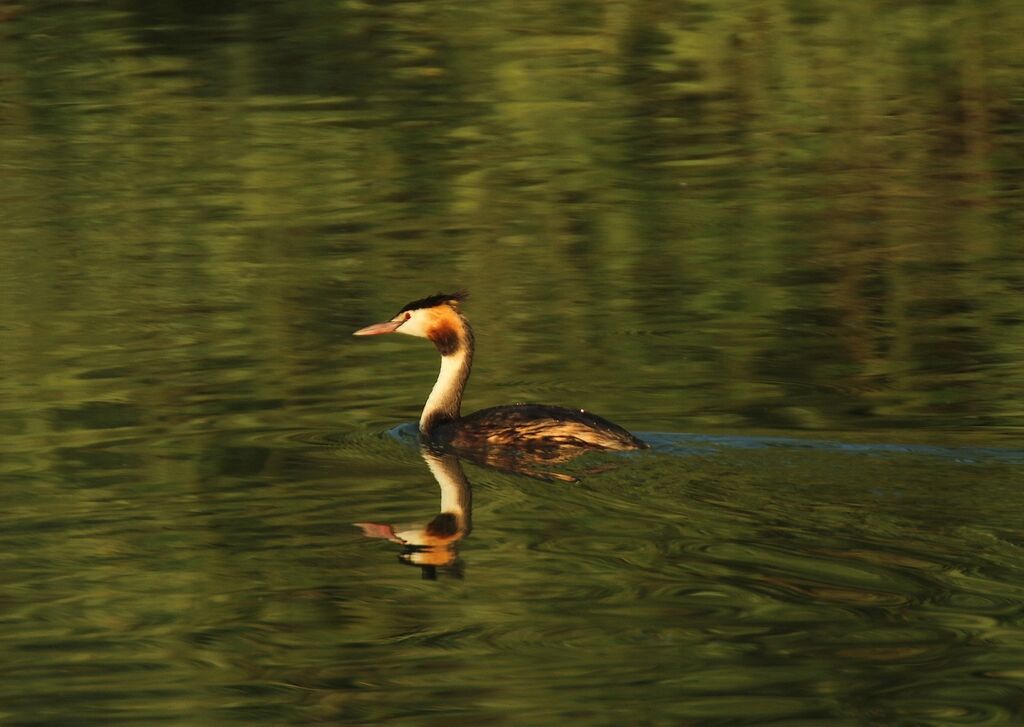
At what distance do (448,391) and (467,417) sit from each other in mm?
313

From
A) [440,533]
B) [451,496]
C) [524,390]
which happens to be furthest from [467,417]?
[440,533]

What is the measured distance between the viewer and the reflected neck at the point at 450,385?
1173 centimetres

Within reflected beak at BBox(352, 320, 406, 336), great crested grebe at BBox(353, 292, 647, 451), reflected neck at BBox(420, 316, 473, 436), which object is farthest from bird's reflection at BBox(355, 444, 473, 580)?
reflected beak at BBox(352, 320, 406, 336)

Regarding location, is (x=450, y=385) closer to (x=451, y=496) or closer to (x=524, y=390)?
(x=524, y=390)

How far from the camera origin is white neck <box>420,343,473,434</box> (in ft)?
38.5

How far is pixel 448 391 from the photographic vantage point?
39.1 ft

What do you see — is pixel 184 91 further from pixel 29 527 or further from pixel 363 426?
pixel 29 527

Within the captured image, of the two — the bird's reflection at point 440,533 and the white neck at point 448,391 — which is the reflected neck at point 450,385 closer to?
the white neck at point 448,391

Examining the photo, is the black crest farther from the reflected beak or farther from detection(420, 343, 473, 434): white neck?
detection(420, 343, 473, 434): white neck

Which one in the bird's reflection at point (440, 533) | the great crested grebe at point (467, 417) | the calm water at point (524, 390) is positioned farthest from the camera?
the great crested grebe at point (467, 417)

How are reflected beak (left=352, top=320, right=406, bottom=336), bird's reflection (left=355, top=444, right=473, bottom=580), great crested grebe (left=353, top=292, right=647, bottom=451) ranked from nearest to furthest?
bird's reflection (left=355, top=444, right=473, bottom=580)
great crested grebe (left=353, top=292, right=647, bottom=451)
reflected beak (left=352, top=320, right=406, bottom=336)

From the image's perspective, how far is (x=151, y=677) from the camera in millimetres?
7758

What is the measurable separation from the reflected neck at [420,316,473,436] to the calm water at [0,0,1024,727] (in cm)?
22

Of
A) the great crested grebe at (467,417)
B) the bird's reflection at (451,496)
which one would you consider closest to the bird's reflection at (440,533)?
the bird's reflection at (451,496)
